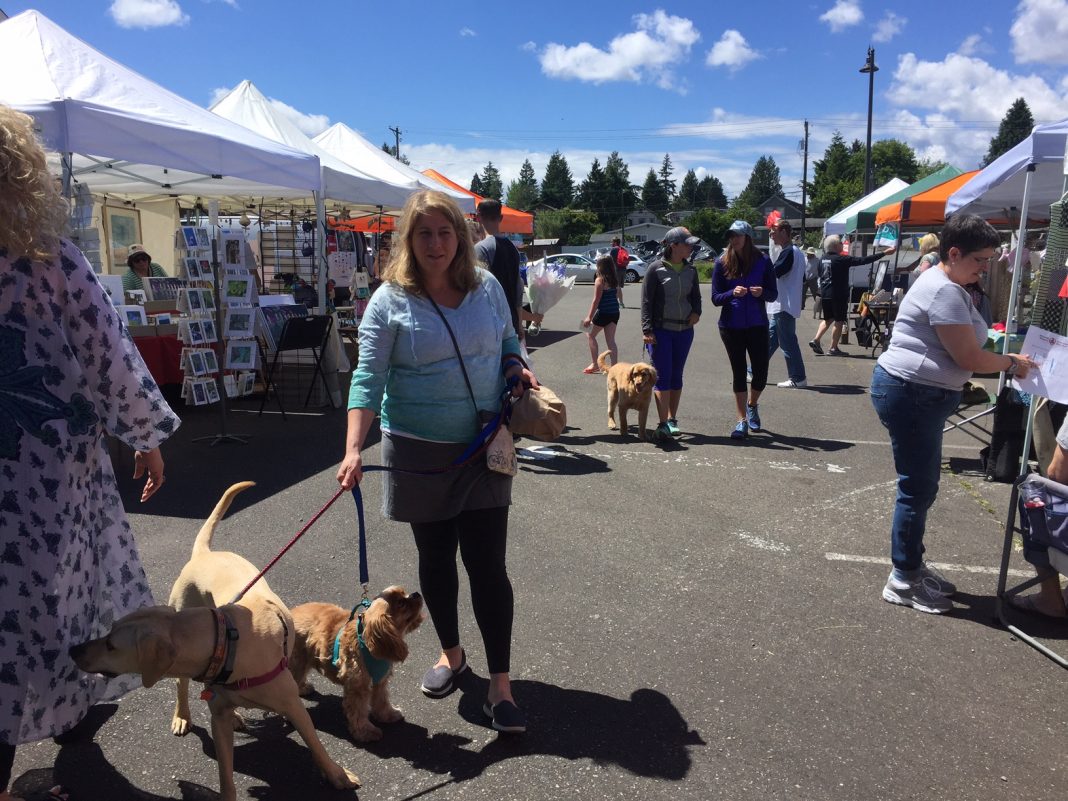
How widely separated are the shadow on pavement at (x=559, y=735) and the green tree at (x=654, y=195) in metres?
118

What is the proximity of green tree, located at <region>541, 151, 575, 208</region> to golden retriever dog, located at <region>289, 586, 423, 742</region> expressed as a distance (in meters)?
119

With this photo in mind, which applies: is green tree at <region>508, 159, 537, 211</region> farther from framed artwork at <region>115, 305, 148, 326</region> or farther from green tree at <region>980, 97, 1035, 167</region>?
framed artwork at <region>115, 305, 148, 326</region>

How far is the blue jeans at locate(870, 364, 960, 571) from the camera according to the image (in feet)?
11.7

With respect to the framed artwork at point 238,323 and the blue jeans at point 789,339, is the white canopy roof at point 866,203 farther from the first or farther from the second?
the framed artwork at point 238,323

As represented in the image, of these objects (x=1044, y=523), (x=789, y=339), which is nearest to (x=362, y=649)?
(x=1044, y=523)

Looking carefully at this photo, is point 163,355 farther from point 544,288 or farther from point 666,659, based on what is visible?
point 666,659

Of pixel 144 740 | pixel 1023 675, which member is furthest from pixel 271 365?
pixel 1023 675

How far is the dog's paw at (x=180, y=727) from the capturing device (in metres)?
2.75

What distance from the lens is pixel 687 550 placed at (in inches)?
179

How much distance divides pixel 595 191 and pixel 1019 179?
104 metres

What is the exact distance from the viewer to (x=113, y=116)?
230 inches

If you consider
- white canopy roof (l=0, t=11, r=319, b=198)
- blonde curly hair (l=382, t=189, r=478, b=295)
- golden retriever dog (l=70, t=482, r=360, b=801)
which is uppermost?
white canopy roof (l=0, t=11, r=319, b=198)

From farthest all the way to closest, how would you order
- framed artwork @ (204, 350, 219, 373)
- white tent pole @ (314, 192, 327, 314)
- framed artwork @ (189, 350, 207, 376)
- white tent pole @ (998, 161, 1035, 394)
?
white tent pole @ (314, 192, 327, 314)
framed artwork @ (204, 350, 219, 373)
framed artwork @ (189, 350, 207, 376)
white tent pole @ (998, 161, 1035, 394)

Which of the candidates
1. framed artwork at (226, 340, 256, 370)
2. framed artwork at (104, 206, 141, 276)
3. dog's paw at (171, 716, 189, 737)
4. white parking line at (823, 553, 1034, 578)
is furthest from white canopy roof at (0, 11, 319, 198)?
framed artwork at (104, 206, 141, 276)
